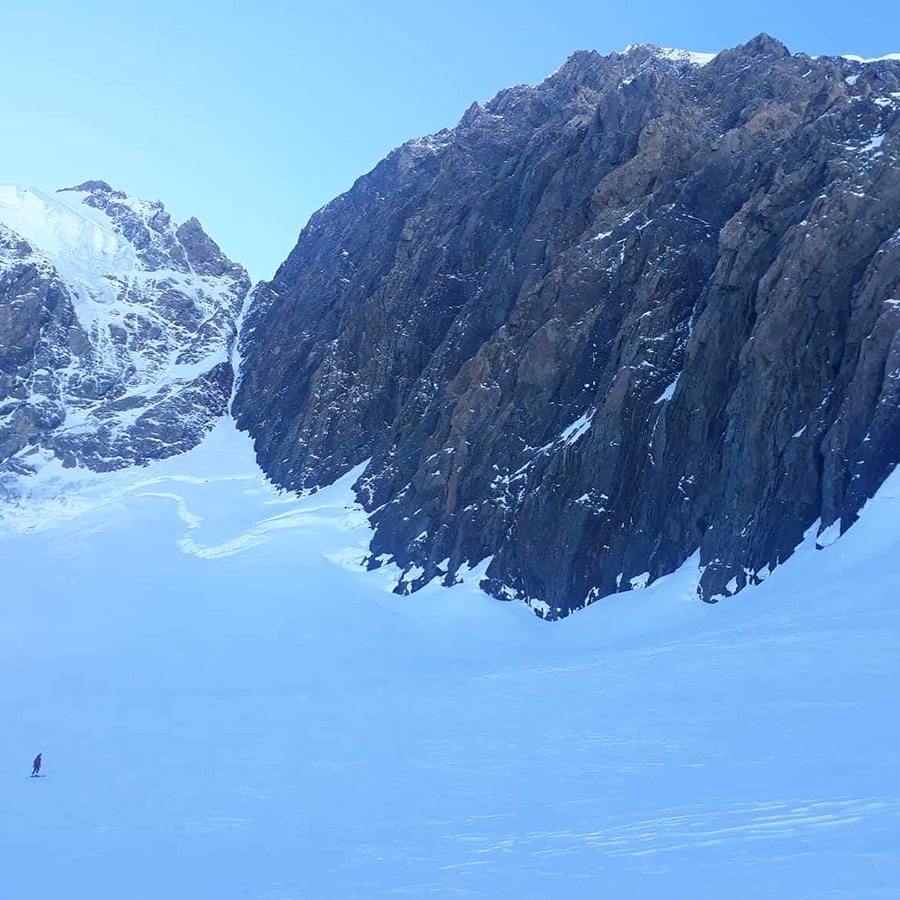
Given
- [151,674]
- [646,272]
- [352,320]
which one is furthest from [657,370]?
[352,320]

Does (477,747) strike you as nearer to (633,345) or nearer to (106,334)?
(633,345)

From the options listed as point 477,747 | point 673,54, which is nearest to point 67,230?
point 673,54

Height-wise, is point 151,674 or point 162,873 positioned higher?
point 151,674

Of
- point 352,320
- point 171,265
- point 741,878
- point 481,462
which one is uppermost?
point 171,265

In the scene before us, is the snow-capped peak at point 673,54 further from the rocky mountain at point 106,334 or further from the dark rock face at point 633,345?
the rocky mountain at point 106,334

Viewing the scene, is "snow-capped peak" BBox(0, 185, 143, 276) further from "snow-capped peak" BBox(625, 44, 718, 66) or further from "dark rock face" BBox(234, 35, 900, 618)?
"snow-capped peak" BBox(625, 44, 718, 66)

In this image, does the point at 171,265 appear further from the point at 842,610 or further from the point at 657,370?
the point at 842,610

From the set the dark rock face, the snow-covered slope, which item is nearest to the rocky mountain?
the dark rock face

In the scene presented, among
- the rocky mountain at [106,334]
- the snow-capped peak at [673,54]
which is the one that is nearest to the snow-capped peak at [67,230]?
the rocky mountain at [106,334]

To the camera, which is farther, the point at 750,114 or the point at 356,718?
the point at 750,114
